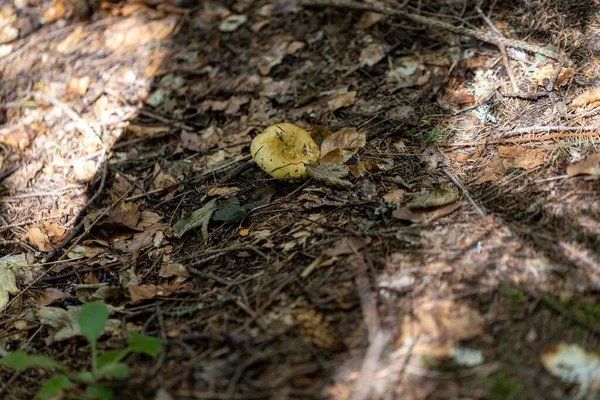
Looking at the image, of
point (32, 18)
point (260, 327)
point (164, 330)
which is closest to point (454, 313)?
point (260, 327)

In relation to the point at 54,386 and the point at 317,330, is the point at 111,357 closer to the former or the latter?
the point at 54,386

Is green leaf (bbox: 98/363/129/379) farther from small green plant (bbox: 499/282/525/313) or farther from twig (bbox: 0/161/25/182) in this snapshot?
twig (bbox: 0/161/25/182)

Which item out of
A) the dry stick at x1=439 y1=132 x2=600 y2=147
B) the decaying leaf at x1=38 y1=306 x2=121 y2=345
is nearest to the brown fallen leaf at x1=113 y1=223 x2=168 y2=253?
the decaying leaf at x1=38 y1=306 x2=121 y2=345

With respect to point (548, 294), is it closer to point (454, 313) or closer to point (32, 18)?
point (454, 313)

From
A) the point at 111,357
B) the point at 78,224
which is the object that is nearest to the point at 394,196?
the point at 111,357

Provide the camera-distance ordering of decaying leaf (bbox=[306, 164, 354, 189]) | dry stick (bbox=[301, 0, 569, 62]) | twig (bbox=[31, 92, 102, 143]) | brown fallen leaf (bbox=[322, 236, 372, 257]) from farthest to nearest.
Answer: twig (bbox=[31, 92, 102, 143])
dry stick (bbox=[301, 0, 569, 62])
decaying leaf (bbox=[306, 164, 354, 189])
brown fallen leaf (bbox=[322, 236, 372, 257])

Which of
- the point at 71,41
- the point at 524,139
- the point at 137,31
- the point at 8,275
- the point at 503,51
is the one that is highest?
the point at 71,41

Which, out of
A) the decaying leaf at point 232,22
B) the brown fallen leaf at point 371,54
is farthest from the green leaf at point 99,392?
the decaying leaf at point 232,22
